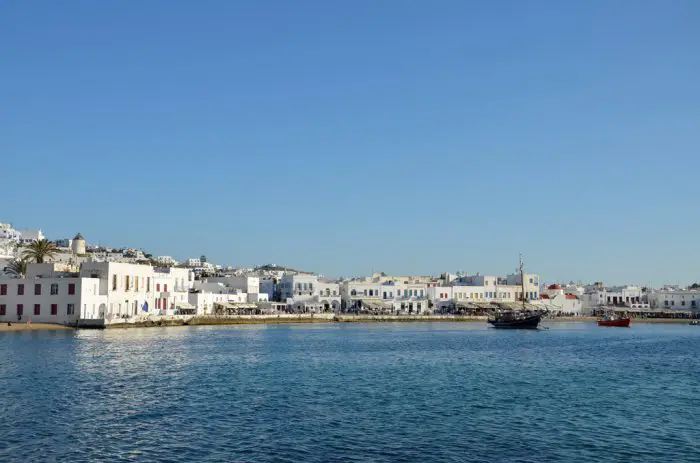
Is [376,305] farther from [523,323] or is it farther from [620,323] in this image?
[620,323]

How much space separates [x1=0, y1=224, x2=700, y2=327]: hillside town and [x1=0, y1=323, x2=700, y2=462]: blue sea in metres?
23.9

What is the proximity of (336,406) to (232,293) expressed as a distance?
88.8m

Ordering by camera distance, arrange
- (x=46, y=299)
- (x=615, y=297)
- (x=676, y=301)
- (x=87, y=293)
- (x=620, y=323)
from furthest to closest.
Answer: (x=615, y=297)
(x=676, y=301)
(x=620, y=323)
(x=87, y=293)
(x=46, y=299)

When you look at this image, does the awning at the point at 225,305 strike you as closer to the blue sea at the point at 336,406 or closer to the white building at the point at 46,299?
the white building at the point at 46,299

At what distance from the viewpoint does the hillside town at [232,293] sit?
253 ft

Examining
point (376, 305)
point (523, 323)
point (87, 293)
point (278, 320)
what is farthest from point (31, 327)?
point (376, 305)

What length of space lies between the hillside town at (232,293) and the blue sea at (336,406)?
2387cm

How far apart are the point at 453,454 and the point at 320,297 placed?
109072 mm

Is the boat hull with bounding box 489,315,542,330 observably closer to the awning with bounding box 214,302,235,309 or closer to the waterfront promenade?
the waterfront promenade

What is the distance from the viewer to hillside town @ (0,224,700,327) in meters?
77.0

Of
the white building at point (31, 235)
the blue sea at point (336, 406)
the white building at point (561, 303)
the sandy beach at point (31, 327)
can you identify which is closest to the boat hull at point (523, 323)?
the white building at point (561, 303)

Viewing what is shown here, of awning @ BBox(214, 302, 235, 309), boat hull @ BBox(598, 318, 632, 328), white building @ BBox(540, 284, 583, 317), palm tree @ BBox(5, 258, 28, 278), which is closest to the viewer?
palm tree @ BBox(5, 258, 28, 278)

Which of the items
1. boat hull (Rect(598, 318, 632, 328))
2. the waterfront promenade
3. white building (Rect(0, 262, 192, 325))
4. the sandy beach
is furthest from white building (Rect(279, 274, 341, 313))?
the sandy beach

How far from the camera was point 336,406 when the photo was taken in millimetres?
30312
